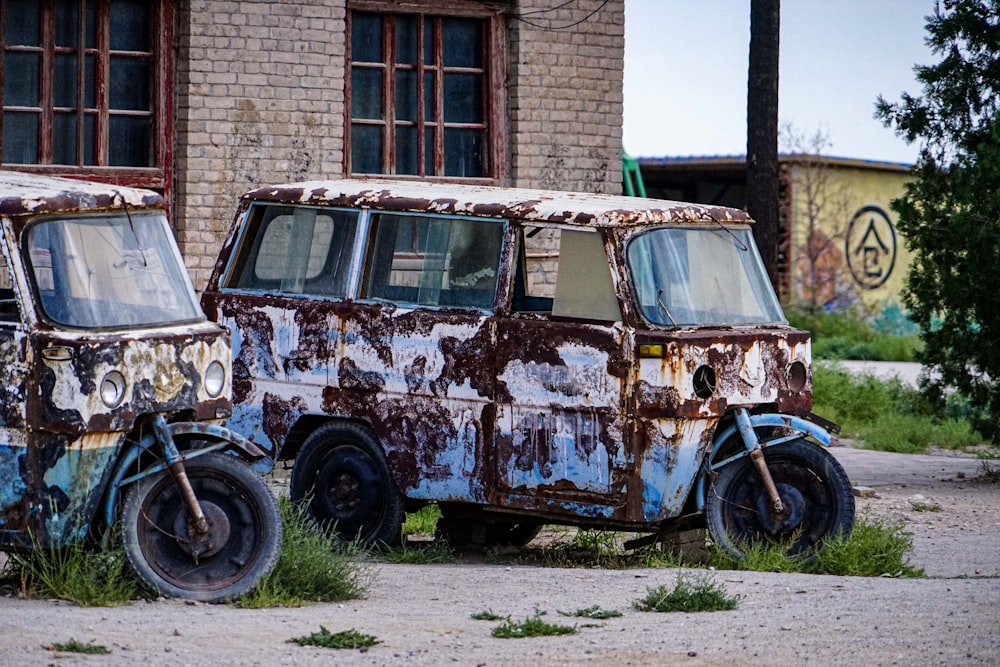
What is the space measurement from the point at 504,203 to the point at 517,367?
2.99 feet

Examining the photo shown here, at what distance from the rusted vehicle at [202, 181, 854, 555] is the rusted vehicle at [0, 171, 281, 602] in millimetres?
1585

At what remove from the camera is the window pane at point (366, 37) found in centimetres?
1393

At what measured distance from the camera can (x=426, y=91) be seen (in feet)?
46.5

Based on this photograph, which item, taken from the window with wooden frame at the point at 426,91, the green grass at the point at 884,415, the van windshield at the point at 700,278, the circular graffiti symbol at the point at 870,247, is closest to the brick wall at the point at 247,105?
the window with wooden frame at the point at 426,91

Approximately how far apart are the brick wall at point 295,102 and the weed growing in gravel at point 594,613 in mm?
6936

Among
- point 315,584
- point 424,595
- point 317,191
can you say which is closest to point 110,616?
point 315,584

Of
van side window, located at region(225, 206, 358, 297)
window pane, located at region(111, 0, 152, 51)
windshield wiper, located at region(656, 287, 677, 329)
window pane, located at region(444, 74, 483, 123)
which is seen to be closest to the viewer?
windshield wiper, located at region(656, 287, 677, 329)

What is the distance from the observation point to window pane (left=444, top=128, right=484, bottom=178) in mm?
14320

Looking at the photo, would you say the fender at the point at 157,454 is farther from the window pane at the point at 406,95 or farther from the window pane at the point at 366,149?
the window pane at the point at 406,95

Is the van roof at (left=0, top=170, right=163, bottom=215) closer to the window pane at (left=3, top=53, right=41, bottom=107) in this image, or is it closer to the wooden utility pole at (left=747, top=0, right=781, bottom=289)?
the window pane at (left=3, top=53, right=41, bottom=107)

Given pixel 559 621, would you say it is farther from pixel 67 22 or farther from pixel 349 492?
pixel 67 22

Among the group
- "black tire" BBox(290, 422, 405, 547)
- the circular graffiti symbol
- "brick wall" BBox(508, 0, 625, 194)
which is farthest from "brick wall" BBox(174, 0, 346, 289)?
the circular graffiti symbol

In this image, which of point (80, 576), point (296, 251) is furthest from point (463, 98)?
point (80, 576)

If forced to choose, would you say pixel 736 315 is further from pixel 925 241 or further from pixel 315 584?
pixel 925 241
